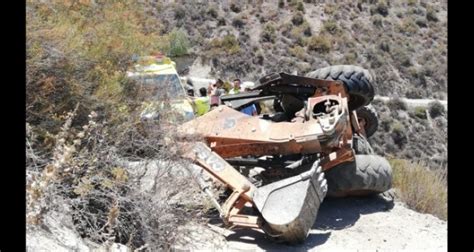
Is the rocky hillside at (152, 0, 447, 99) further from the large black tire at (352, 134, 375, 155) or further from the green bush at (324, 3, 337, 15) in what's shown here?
the large black tire at (352, 134, 375, 155)

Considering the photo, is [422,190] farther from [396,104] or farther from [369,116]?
[396,104]

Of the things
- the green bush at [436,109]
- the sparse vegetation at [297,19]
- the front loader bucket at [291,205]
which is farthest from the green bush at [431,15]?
the front loader bucket at [291,205]

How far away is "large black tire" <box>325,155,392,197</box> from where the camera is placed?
8.05m

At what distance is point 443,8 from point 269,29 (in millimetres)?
12335

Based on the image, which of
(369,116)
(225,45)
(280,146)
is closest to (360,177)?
(280,146)

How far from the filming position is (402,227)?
771 cm

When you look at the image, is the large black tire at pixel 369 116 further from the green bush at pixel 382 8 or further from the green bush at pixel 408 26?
the green bush at pixel 382 8

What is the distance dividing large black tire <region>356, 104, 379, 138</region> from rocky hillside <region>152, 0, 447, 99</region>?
20849mm

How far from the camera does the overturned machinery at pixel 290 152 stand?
21.2 ft

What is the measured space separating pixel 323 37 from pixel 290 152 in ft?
97.6

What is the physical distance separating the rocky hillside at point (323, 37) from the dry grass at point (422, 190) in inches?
836

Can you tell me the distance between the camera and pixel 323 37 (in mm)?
36281
